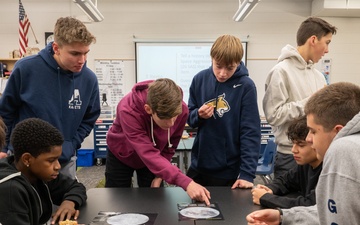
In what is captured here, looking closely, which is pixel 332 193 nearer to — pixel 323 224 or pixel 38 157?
pixel 323 224

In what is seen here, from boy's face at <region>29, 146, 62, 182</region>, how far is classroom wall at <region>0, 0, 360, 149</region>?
4.82m

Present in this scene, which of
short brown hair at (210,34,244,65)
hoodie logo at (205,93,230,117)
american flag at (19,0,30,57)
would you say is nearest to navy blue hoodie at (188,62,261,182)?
hoodie logo at (205,93,230,117)

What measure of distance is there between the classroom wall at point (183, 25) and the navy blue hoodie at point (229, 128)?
4.19m

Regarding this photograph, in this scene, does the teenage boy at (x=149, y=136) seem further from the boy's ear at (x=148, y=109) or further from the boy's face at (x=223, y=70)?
the boy's face at (x=223, y=70)

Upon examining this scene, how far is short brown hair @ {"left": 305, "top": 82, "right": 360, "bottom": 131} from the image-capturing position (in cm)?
105

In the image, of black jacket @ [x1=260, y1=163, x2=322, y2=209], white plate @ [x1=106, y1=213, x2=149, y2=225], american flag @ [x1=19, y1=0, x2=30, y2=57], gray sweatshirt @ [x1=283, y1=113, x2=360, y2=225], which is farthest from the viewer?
american flag @ [x1=19, y1=0, x2=30, y2=57]

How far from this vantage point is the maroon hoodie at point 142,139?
1629 millimetres

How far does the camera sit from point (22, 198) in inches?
46.6

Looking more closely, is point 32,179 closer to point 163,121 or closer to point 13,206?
point 13,206

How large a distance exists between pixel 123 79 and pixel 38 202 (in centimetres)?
494

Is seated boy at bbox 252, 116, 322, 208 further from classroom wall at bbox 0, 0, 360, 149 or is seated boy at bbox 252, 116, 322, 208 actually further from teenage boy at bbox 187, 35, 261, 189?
classroom wall at bbox 0, 0, 360, 149

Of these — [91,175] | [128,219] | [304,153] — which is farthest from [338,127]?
[91,175]

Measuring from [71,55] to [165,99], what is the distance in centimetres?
63

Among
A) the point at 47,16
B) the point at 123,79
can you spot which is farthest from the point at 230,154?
the point at 47,16
